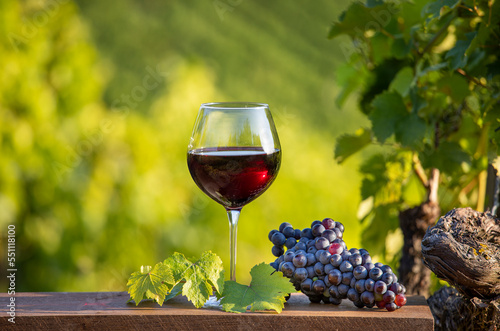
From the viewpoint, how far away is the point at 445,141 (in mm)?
1218

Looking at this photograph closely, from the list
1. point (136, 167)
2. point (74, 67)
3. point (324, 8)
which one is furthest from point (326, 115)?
point (74, 67)

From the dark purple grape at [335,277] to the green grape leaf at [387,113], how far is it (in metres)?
0.39

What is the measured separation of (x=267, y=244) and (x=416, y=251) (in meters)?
1.39

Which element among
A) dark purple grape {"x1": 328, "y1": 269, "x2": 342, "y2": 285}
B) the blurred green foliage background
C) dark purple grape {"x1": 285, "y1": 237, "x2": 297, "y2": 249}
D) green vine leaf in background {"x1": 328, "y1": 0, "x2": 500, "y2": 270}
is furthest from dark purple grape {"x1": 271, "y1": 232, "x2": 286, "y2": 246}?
the blurred green foliage background

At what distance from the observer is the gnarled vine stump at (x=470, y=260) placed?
818 millimetres

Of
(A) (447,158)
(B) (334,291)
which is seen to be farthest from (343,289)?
(A) (447,158)

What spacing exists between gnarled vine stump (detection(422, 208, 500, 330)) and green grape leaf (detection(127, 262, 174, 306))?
1.27 ft

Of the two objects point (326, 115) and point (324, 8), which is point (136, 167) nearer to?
point (326, 115)

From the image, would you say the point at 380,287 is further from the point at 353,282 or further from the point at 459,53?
the point at 459,53

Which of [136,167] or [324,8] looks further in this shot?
[324,8]

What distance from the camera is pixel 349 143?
1289mm

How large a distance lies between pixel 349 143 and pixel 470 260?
514 millimetres

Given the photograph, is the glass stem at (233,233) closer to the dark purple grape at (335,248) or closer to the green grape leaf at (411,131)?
the dark purple grape at (335,248)

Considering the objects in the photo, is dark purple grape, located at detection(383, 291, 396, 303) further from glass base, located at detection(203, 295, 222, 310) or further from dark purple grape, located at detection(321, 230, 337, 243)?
glass base, located at detection(203, 295, 222, 310)
